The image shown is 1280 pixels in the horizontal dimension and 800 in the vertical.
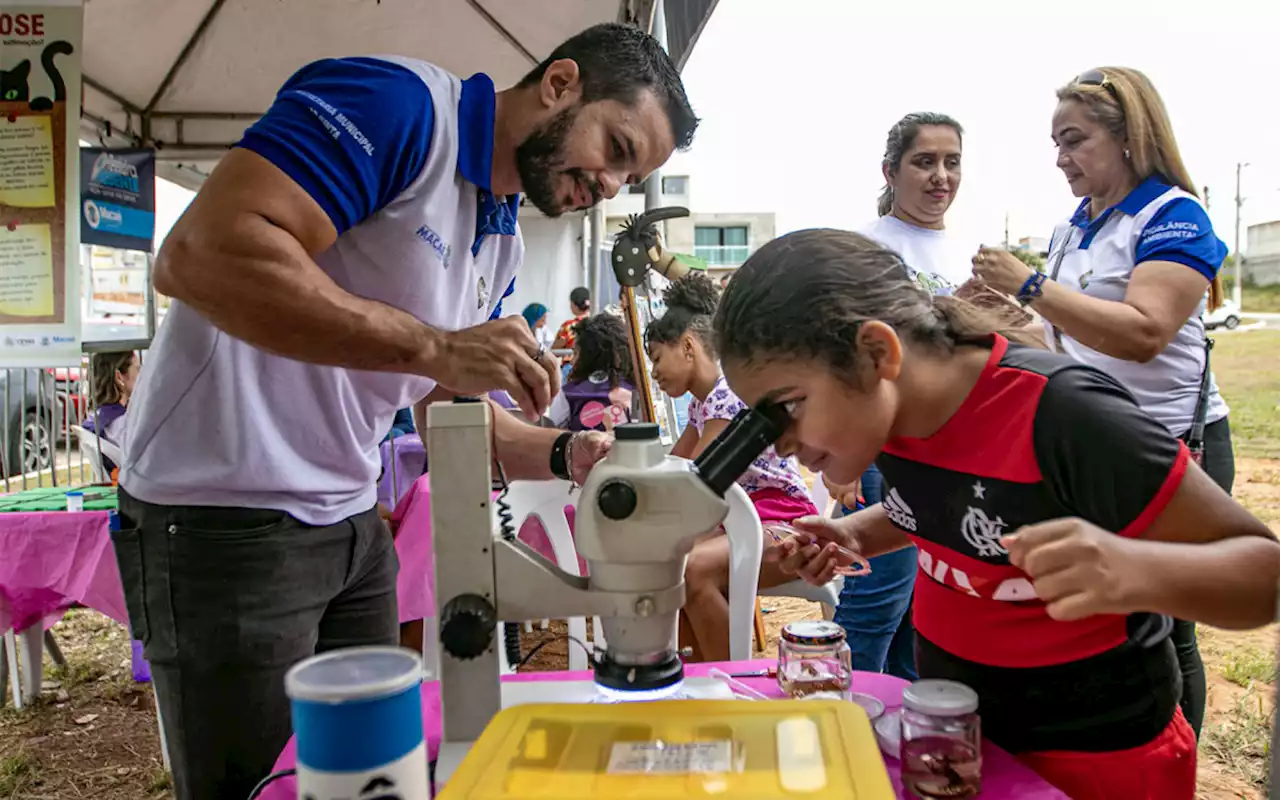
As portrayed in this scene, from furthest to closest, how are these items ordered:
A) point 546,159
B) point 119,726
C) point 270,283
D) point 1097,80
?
point 119,726, point 1097,80, point 546,159, point 270,283

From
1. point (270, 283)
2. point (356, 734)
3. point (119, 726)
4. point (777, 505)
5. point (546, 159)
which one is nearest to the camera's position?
point (356, 734)

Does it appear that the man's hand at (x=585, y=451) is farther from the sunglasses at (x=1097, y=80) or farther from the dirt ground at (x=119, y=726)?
the dirt ground at (x=119, y=726)

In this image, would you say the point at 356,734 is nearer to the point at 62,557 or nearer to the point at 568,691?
the point at 568,691

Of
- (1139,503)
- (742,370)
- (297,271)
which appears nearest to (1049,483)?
(1139,503)

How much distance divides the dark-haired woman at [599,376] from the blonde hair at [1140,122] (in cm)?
257

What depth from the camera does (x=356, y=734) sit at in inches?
24.7

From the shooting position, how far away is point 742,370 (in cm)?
112

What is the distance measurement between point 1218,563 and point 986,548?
0.27 meters

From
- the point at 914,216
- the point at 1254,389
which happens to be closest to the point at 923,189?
the point at 914,216

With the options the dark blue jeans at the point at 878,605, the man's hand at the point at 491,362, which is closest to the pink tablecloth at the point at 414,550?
the dark blue jeans at the point at 878,605

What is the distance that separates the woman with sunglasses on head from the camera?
6.22 ft

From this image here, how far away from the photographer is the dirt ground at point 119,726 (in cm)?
278

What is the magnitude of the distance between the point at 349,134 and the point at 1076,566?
3.33 ft

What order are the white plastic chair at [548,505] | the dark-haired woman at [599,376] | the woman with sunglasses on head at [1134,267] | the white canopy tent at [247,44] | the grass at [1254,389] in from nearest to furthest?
the woman with sunglasses on head at [1134,267] < the white plastic chair at [548,505] < the white canopy tent at [247,44] < the dark-haired woman at [599,376] < the grass at [1254,389]
